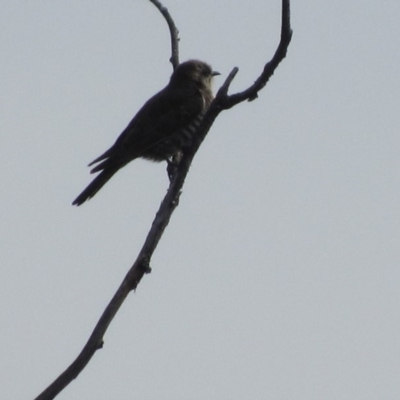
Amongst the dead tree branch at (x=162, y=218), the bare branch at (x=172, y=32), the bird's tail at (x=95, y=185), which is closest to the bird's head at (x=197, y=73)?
the bird's tail at (x=95, y=185)

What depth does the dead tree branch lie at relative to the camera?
13.0 ft

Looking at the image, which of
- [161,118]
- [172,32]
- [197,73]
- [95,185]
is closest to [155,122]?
[161,118]

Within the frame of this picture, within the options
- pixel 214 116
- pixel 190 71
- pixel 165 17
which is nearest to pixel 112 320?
pixel 214 116

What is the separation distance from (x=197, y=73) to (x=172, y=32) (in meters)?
3.31

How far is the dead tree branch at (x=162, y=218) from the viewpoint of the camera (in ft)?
13.0

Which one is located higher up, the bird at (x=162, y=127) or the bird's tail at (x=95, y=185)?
the bird at (x=162, y=127)

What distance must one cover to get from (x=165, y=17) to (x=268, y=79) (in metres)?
1.42

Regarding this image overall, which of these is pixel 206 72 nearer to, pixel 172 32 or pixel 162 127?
pixel 162 127

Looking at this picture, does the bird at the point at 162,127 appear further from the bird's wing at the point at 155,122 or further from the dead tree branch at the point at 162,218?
the dead tree branch at the point at 162,218

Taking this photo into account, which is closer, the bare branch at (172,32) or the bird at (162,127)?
the bare branch at (172,32)

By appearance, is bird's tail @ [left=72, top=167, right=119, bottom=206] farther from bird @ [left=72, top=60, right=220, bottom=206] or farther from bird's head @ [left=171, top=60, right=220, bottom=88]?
bird's head @ [left=171, top=60, right=220, bottom=88]

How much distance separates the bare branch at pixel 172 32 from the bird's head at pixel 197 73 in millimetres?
2536

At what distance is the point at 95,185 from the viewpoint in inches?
316

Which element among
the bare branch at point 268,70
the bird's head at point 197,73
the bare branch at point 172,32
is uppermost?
the bird's head at point 197,73
